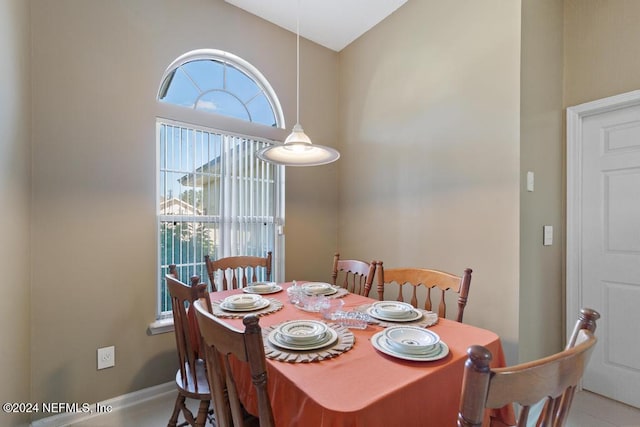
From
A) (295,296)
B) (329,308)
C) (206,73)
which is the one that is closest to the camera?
(329,308)

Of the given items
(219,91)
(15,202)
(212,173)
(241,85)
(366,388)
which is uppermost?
(241,85)

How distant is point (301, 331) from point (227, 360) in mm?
406

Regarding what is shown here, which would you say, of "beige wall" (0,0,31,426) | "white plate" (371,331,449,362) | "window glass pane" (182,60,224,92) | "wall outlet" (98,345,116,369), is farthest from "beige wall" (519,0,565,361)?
"beige wall" (0,0,31,426)

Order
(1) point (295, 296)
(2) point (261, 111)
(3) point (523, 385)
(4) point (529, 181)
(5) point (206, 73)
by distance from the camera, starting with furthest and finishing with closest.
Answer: (2) point (261, 111), (5) point (206, 73), (4) point (529, 181), (1) point (295, 296), (3) point (523, 385)

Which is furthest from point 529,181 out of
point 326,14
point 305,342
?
point 326,14

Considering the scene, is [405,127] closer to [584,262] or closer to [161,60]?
[584,262]

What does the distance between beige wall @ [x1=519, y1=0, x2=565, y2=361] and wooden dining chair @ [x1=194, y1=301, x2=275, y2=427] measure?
1.74 m

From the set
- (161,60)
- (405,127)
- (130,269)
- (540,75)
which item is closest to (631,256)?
(540,75)

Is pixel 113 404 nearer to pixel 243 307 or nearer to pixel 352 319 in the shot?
pixel 243 307

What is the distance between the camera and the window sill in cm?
209

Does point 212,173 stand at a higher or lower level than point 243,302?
higher

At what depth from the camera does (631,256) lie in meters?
1.99

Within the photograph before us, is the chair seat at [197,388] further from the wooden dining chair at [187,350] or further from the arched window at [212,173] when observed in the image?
the arched window at [212,173]

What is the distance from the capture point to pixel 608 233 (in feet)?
6.84
